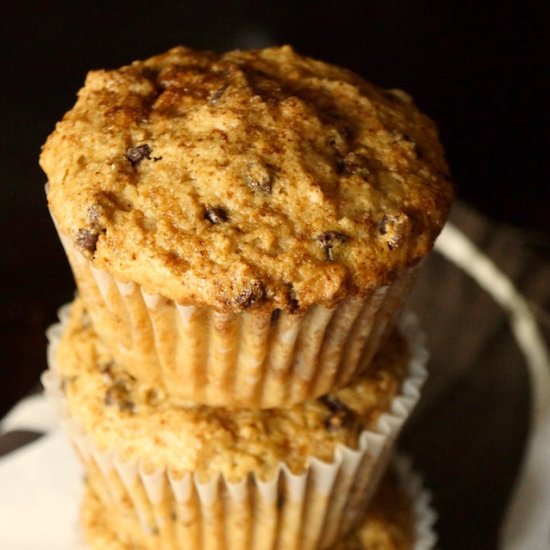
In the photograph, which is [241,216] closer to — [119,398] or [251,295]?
[251,295]

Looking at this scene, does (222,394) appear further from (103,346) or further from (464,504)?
(464,504)

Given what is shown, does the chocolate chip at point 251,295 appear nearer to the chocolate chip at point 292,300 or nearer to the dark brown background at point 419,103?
the chocolate chip at point 292,300

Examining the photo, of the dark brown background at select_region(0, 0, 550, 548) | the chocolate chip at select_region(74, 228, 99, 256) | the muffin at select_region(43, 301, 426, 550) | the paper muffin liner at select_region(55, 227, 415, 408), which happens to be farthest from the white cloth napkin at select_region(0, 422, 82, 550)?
the chocolate chip at select_region(74, 228, 99, 256)

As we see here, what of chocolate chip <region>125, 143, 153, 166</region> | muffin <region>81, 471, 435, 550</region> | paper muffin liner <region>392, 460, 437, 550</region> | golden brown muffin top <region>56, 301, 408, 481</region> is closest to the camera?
chocolate chip <region>125, 143, 153, 166</region>

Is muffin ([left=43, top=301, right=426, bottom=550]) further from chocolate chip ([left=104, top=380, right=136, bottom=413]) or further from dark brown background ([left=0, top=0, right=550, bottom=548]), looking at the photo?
dark brown background ([left=0, top=0, right=550, bottom=548])

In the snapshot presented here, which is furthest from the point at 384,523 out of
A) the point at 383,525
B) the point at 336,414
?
the point at 336,414

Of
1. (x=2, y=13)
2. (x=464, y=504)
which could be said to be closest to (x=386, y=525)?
(x=464, y=504)

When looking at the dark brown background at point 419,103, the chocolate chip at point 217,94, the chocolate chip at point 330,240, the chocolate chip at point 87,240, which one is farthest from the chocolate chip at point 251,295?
the dark brown background at point 419,103

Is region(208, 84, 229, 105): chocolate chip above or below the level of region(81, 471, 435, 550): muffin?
above
